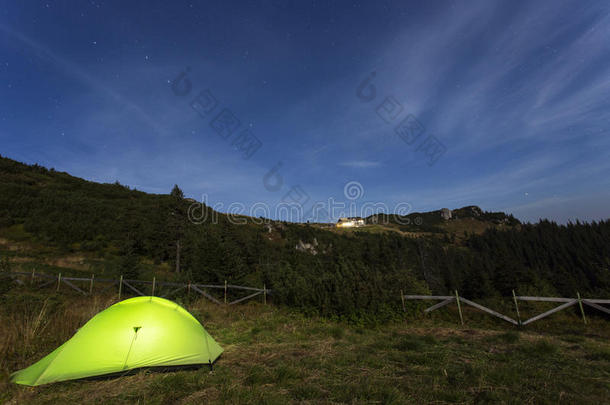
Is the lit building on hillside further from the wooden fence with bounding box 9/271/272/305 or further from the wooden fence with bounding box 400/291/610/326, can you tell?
the wooden fence with bounding box 400/291/610/326

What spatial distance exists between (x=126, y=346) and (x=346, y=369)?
13.9 ft

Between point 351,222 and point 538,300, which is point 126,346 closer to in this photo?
point 538,300

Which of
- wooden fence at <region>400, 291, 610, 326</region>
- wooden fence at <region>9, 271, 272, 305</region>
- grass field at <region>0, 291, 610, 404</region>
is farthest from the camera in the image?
wooden fence at <region>9, 271, 272, 305</region>

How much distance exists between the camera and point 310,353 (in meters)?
6.36

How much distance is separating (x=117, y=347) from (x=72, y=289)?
1628cm

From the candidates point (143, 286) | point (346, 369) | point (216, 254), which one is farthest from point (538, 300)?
point (143, 286)

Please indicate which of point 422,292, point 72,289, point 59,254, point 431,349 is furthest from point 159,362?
point 59,254

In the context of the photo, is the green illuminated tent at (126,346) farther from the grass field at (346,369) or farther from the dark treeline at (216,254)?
the dark treeline at (216,254)

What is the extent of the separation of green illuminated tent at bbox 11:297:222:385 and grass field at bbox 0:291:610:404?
20 cm

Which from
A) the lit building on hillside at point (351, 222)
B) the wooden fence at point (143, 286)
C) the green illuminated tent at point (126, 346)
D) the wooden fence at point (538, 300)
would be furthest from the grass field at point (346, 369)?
the lit building on hillside at point (351, 222)

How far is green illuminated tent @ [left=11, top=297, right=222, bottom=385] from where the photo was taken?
15.2ft

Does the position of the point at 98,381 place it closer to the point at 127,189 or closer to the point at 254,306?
the point at 254,306

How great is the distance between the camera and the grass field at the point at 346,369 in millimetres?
3961

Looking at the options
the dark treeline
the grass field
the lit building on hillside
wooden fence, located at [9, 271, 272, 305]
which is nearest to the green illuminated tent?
the grass field
